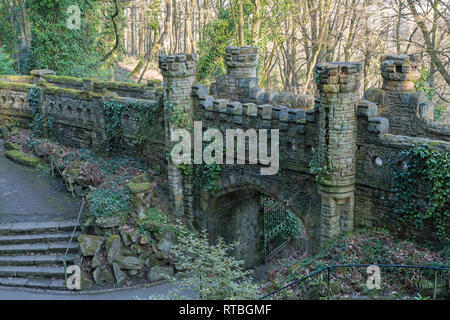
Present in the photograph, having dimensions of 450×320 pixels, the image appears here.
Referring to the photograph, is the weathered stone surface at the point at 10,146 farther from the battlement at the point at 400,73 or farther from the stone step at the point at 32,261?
the battlement at the point at 400,73

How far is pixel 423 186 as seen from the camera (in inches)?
435

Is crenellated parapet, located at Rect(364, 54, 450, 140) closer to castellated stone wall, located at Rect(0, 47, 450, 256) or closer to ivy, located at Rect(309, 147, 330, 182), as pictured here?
castellated stone wall, located at Rect(0, 47, 450, 256)

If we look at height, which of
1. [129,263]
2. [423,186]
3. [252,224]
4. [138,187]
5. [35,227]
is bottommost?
[252,224]

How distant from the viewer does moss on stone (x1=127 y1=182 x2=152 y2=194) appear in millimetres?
15117

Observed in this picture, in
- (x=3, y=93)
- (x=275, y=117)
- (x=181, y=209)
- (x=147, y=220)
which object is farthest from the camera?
(x=3, y=93)

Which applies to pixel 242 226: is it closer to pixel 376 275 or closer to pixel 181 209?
pixel 181 209

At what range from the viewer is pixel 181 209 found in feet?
52.5

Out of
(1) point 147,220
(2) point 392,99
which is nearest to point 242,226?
(1) point 147,220

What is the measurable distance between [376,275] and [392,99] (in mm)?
4237

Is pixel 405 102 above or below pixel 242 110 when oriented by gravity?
above

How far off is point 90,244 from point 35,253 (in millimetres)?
1760

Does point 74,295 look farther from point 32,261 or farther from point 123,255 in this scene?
point 32,261

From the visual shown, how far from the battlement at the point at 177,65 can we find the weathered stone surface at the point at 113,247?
469cm
